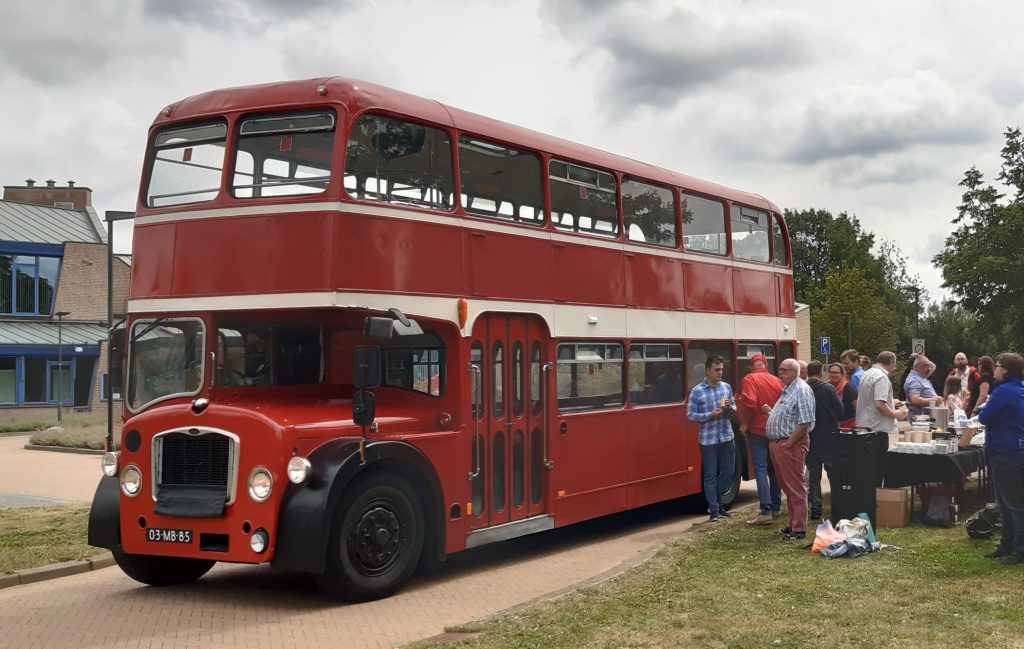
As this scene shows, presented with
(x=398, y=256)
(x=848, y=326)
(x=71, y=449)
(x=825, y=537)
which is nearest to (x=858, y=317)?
(x=848, y=326)

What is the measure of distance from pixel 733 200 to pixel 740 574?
24.9ft

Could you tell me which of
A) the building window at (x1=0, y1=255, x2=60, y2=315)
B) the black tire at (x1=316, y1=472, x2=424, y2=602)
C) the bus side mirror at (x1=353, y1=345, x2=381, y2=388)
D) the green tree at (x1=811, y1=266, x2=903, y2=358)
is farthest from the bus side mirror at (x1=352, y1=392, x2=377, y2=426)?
the green tree at (x1=811, y1=266, x2=903, y2=358)

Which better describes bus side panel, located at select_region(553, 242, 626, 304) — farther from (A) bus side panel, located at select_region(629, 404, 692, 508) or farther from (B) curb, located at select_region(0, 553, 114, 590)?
(B) curb, located at select_region(0, 553, 114, 590)

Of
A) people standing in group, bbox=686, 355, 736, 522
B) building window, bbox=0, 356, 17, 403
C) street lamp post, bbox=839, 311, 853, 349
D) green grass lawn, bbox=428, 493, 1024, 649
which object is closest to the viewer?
green grass lawn, bbox=428, 493, 1024, 649

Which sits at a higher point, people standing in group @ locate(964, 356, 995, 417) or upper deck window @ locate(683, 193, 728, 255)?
upper deck window @ locate(683, 193, 728, 255)

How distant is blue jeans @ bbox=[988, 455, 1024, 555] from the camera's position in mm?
9914

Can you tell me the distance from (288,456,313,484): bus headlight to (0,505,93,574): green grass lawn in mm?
3821

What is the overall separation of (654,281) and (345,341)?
497 centimetres

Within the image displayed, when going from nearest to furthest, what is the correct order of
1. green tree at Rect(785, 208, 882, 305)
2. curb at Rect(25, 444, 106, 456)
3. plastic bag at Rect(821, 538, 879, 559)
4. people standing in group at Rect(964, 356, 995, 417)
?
plastic bag at Rect(821, 538, 879, 559), people standing in group at Rect(964, 356, 995, 417), curb at Rect(25, 444, 106, 456), green tree at Rect(785, 208, 882, 305)

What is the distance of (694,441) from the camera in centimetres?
1509

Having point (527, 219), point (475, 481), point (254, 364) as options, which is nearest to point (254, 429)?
point (254, 364)

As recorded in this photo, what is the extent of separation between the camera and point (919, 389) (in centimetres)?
1509

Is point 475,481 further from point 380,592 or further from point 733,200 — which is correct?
point 733,200

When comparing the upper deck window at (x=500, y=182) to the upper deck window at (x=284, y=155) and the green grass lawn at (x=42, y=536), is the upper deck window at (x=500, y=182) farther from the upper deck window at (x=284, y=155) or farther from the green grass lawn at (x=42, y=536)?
the green grass lawn at (x=42, y=536)
